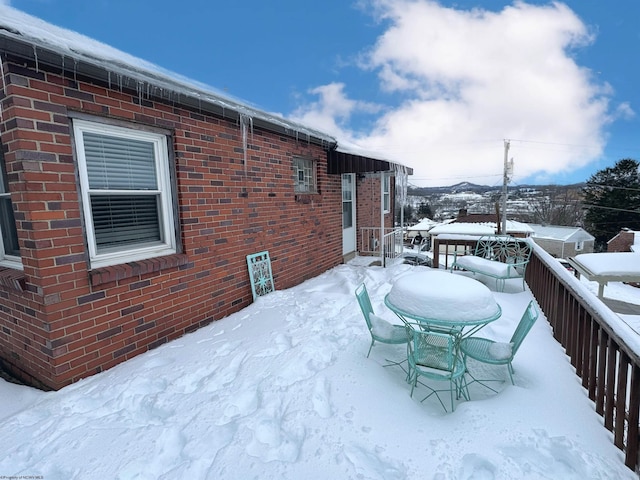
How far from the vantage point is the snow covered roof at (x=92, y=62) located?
205 centimetres

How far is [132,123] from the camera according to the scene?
9.46ft

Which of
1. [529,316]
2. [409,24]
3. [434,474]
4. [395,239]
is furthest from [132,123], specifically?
[395,239]

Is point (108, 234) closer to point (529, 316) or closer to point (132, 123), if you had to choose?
point (132, 123)

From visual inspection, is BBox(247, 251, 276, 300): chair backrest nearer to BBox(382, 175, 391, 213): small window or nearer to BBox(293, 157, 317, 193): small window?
BBox(293, 157, 317, 193): small window

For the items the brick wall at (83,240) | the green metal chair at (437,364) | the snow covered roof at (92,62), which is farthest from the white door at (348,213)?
the green metal chair at (437,364)

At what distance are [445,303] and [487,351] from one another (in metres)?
0.64

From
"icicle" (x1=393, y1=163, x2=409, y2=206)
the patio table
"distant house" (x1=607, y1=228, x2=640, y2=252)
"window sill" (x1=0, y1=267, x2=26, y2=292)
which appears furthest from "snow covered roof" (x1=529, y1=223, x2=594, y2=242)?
"window sill" (x1=0, y1=267, x2=26, y2=292)

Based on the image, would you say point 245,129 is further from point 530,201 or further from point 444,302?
point 530,201

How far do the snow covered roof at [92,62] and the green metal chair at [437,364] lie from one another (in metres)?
3.25

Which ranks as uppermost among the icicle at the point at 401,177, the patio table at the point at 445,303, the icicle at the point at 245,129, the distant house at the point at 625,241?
the icicle at the point at 245,129

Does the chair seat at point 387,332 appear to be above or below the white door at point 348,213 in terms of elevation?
below

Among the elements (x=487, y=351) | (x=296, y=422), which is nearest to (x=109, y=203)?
(x=296, y=422)

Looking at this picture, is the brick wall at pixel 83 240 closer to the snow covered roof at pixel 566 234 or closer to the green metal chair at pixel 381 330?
the green metal chair at pixel 381 330

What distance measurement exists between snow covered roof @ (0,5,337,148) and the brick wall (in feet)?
0.43
